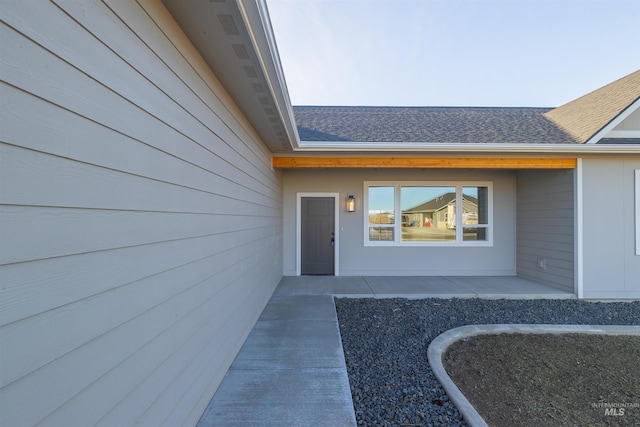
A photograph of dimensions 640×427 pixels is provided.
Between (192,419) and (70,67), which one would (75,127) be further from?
(192,419)

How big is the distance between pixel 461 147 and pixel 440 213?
7.46 ft

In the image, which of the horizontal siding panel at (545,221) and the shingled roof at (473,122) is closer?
the shingled roof at (473,122)

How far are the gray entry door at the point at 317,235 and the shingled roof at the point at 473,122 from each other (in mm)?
1808

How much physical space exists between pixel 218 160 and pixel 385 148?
345 cm

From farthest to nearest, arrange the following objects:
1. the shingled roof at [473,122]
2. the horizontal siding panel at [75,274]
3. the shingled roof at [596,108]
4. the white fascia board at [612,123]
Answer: the shingled roof at [473,122] < the shingled roof at [596,108] < the white fascia board at [612,123] < the horizontal siding panel at [75,274]

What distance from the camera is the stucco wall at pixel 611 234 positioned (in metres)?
5.25

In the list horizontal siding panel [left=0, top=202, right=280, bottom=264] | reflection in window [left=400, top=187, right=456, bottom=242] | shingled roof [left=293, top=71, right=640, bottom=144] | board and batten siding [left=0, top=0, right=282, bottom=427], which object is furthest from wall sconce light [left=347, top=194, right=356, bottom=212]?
horizontal siding panel [left=0, top=202, right=280, bottom=264]

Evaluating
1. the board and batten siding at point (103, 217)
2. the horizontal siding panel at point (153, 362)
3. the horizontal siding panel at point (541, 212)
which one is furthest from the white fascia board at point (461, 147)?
the horizontal siding panel at point (153, 362)

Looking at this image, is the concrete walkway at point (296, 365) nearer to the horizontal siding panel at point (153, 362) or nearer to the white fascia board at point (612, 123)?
the horizontal siding panel at point (153, 362)

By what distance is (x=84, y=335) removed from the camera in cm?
100

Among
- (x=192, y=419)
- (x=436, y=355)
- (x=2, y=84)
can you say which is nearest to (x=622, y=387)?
(x=436, y=355)

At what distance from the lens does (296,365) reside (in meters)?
2.75

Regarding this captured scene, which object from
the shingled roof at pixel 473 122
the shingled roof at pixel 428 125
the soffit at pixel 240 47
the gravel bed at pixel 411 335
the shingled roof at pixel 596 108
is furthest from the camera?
the shingled roof at pixel 428 125

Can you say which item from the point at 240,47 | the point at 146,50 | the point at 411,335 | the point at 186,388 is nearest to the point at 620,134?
the point at 411,335
